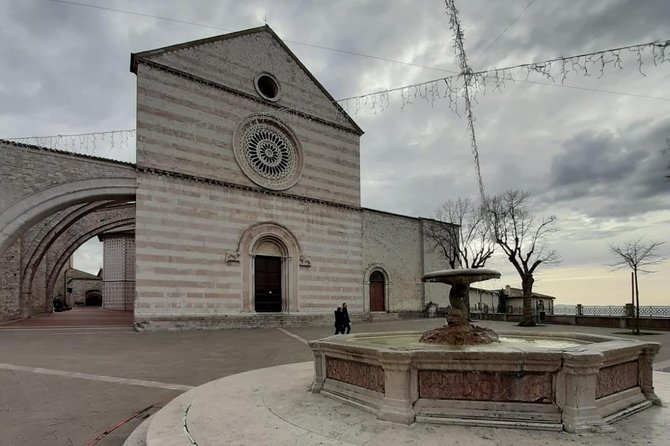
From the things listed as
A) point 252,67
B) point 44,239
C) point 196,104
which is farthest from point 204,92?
point 44,239

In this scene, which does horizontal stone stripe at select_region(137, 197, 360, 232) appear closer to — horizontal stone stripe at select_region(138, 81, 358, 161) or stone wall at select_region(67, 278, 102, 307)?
horizontal stone stripe at select_region(138, 81, 358, 161)

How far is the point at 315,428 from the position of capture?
4.55 m

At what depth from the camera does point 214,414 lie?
5242 millimetres

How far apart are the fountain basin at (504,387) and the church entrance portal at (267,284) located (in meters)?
16.8

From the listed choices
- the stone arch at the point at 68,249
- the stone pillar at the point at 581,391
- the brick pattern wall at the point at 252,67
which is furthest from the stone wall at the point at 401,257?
the stone pillar at the point at 581,391

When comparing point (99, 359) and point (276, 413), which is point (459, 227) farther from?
point (276, 413)

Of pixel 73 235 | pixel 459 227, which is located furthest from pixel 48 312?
pixel 459 227

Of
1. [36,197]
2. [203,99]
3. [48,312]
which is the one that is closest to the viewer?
[36,197]

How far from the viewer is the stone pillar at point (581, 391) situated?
172 inches

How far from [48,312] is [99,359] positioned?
23986 mm

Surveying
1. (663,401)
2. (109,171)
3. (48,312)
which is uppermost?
(109,171)

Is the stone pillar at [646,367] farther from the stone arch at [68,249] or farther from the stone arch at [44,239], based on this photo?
the stone arch at [68,249]

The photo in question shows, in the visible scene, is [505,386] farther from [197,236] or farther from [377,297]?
[377,297]

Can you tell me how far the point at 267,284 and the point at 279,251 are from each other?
1807 millimetres
